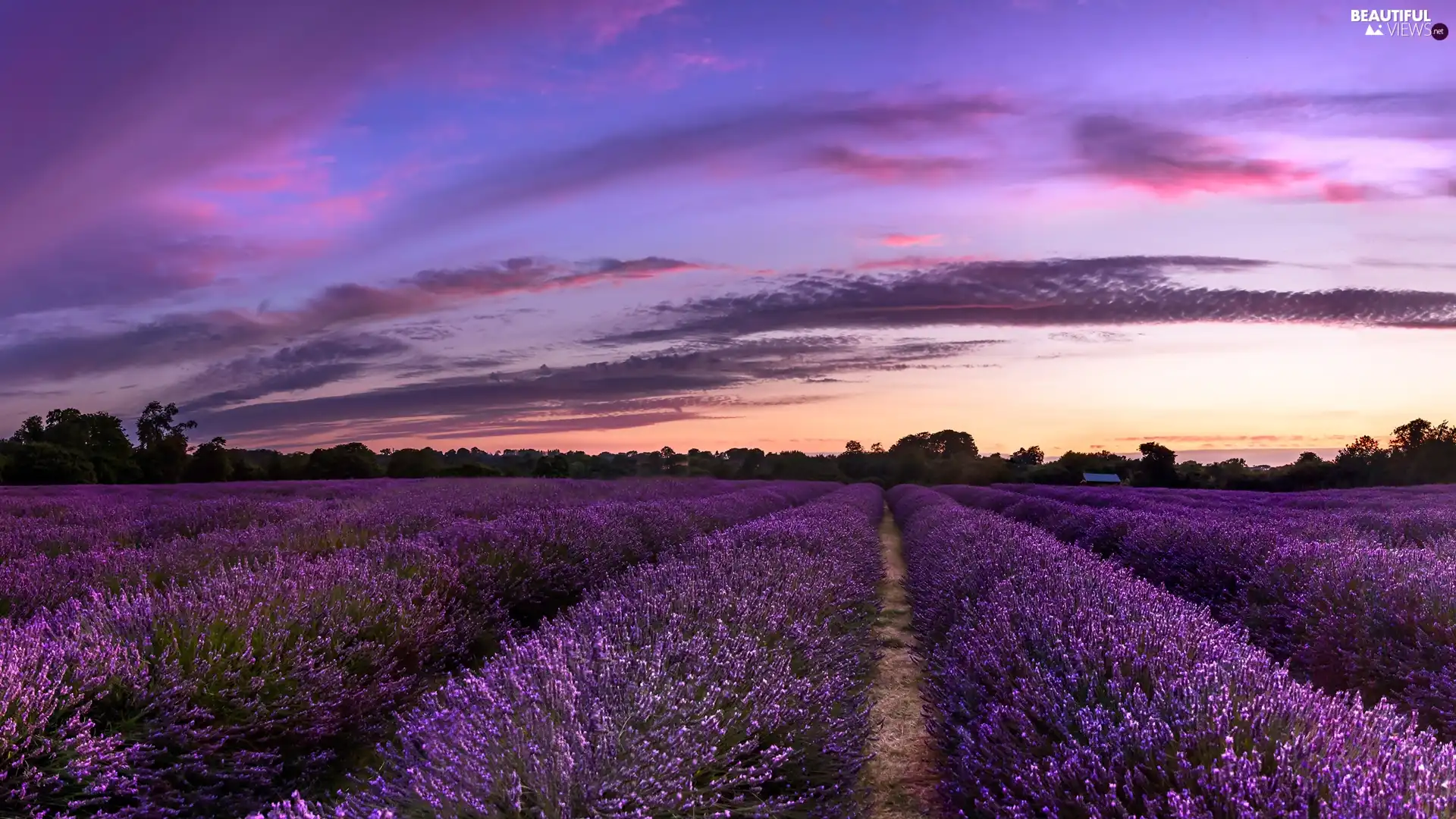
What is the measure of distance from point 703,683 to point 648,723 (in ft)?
1.29

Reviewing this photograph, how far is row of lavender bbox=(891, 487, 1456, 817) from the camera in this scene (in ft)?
6.15

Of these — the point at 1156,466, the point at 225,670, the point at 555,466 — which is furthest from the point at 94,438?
the point at 1156,466

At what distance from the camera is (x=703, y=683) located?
2785mm

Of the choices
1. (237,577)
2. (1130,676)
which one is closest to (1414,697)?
(1130,676)

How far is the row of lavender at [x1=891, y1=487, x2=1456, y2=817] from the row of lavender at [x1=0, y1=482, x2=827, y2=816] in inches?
109

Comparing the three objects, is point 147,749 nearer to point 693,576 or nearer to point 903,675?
point 693,576

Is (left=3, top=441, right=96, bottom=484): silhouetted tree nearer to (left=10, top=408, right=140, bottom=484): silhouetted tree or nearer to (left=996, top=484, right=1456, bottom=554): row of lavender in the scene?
(left=10, top=408, right=140, bottom=484): silhouetted tree

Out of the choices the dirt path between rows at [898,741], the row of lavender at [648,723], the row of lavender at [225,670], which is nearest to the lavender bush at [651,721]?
the row of lavender at [648,723]

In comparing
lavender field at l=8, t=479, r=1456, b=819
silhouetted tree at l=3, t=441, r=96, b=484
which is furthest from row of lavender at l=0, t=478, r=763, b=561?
silhouetted tree at l=3, t=441, r=96, b=484

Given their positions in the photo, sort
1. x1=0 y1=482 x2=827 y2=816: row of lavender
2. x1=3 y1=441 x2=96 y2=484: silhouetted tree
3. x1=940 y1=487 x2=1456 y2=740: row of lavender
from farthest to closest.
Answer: x1=3 y1=441 x2=96 y2=484: silhouetted tree
x1=940 y1=487 x2=1456 y2=740: row of lavender
x1=0 y1=482 x2=827 y2=816: row of lavender

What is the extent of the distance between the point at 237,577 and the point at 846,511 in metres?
9.23

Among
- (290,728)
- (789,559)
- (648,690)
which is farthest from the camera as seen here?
(789,559)

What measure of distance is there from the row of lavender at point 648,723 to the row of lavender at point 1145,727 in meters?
0.55

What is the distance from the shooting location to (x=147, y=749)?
282 cm
